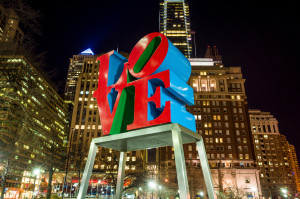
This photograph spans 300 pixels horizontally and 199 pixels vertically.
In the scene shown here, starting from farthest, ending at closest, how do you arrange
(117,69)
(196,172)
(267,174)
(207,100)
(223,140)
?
(267,174) → (207,100) → (223,140) → (196,172) → (117,69)

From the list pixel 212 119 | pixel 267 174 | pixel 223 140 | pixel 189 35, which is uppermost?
pixel 189 35

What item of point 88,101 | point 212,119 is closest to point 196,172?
point 212,119

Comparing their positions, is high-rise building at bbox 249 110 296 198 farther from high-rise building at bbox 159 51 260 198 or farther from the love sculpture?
the love sculpture

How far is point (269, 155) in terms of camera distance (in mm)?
149625

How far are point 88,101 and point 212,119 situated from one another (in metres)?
60.6

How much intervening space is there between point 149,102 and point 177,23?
18015 centimetres

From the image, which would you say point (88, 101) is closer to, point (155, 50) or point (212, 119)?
point (212, 119)

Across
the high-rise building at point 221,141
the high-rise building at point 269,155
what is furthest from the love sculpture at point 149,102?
the high-rise building at point 269,155

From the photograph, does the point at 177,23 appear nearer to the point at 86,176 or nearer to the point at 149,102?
the point at 149,102

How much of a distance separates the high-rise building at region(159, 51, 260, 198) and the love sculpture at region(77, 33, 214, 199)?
7810 cm

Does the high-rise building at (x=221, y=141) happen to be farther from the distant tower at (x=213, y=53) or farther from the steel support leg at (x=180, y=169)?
the steel support leg at (x=180, y=169)

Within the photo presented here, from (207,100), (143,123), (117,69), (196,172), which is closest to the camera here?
(143,123)

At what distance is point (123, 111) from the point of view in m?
10.6

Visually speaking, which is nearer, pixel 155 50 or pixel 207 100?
pixel 155 50
